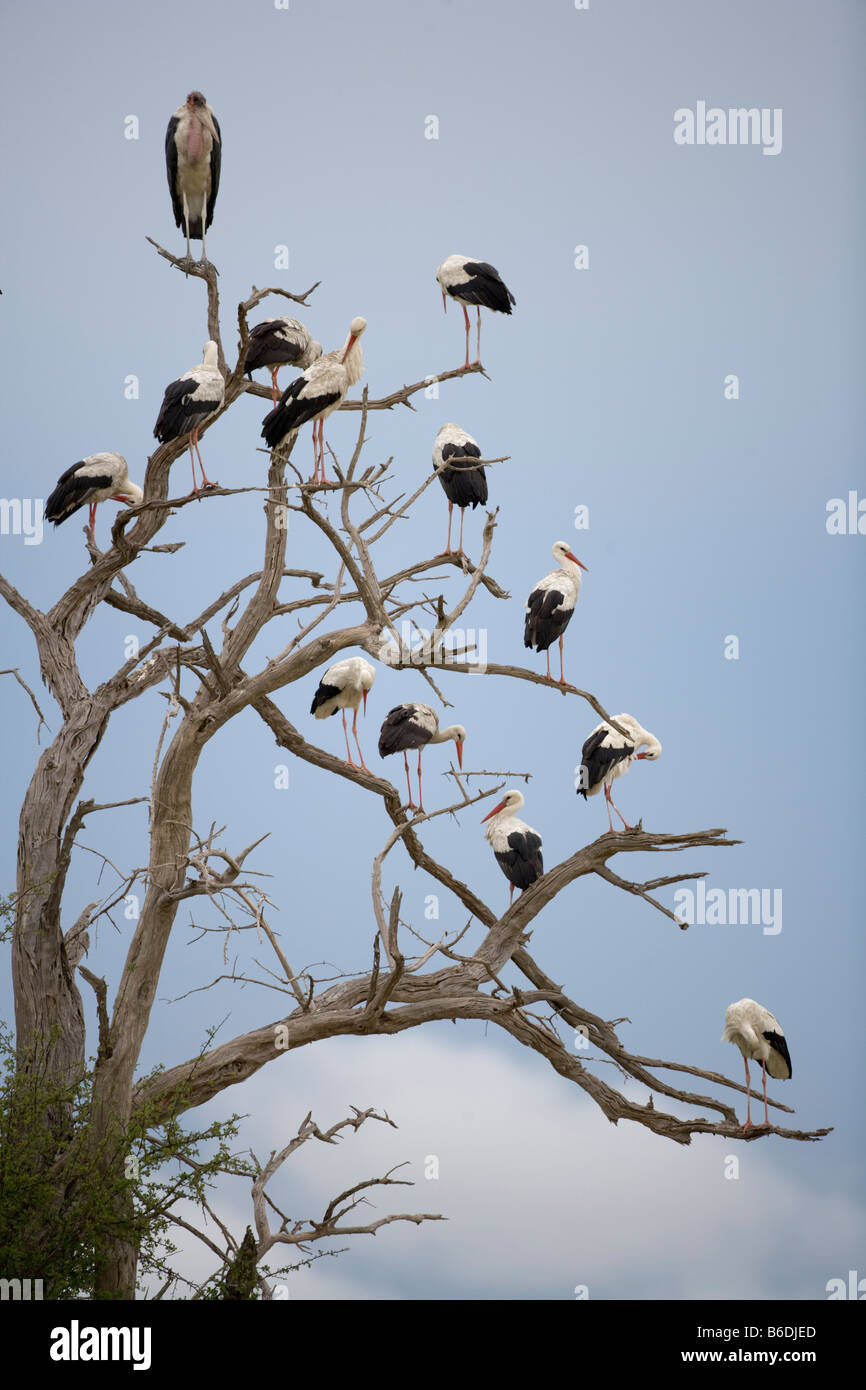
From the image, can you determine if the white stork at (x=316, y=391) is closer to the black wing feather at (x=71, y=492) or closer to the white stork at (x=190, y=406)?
the white stork at (x=190, y=406)

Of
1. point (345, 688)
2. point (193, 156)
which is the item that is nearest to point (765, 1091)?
point (345, 688)

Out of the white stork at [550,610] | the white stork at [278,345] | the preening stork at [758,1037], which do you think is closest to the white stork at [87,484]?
the white stork at [278,345]

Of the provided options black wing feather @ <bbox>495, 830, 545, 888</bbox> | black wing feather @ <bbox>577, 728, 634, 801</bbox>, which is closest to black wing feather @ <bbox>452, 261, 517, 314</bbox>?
black wing feather @ <bbox>577, 728, 634, 801</bbox>

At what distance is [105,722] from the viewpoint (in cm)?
839

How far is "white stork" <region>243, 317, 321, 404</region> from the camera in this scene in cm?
853

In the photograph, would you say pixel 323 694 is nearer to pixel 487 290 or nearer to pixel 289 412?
pixel 289 412

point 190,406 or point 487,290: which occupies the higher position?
point 487,290

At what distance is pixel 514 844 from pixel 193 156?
15.9 feet

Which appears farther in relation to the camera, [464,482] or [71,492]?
[464,482]

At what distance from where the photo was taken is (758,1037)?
8.23m

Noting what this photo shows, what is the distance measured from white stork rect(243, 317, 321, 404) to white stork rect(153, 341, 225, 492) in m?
0.24

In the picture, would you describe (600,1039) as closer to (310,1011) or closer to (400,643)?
(310,1011)

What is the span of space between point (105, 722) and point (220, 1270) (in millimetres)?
3114
